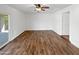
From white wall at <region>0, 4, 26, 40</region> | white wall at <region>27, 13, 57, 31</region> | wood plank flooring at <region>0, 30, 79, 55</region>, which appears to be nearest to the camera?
wood plank flooring at <region>0, 30, 79, 55</region>

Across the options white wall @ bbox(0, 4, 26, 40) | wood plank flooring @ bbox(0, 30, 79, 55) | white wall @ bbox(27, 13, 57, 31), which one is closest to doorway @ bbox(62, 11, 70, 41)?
wood plank flooring @ bbox(0, 30, 79, 55)

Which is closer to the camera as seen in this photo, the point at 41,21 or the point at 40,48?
the point at 40,48

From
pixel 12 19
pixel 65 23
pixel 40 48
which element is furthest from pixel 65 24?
pixel 40 48

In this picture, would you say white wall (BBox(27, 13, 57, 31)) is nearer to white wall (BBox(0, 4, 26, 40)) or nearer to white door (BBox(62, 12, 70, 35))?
white door (BBox(62, 12, 70, 35))

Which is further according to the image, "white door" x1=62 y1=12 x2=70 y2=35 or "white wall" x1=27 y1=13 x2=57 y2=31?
"white wall" x1=27 y1=13 x2=57 y2=31

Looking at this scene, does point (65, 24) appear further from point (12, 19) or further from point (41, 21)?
point (41, 21)

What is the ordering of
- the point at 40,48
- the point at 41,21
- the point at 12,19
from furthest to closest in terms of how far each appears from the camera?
the point at 41,21 < the point at 12,19 < the point at 40,48

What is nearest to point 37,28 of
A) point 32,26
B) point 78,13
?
point 32,26

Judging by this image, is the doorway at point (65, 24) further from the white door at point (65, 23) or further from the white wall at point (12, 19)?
the white wall at point (12, 19)

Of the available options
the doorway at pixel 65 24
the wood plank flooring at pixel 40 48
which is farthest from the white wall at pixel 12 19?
the doorway at pixel 65 24
